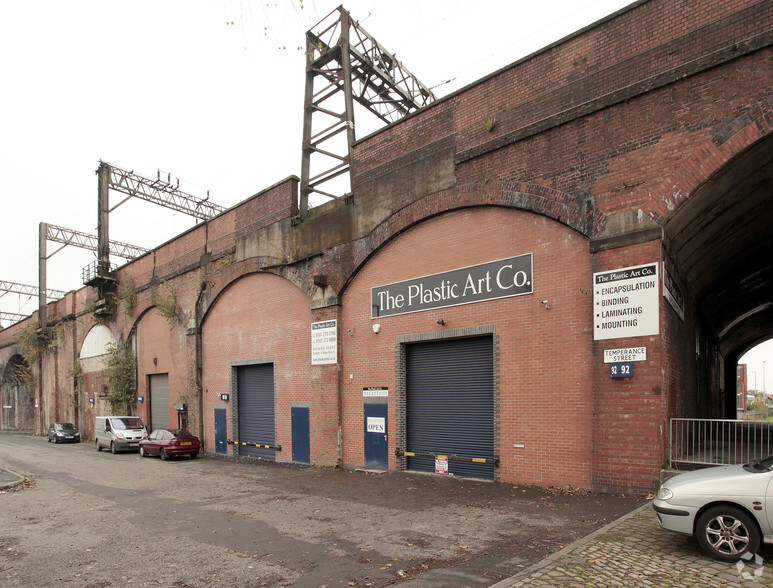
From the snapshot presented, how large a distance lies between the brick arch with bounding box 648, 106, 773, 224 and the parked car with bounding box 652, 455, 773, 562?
5380 mm

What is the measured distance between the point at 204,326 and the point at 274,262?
6.78 meters

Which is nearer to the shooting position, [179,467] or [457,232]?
[457,232]

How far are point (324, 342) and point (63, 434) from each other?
2575 cm

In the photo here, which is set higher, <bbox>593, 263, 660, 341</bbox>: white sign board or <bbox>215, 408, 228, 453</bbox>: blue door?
<bbox>593, 263, 660, 341</bbox>: white sign board

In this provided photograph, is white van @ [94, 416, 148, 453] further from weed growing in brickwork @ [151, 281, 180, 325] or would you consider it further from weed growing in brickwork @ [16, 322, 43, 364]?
weed growing in brickwork @ [16, 322, 43, 364]

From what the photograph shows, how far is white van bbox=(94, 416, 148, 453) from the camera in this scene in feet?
84.9

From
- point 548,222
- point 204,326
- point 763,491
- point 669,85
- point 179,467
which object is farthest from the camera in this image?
point 204,326

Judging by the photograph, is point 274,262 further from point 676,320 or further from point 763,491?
point 763,491

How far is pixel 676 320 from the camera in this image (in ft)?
42.4

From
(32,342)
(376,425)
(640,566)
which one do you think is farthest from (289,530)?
(32,342)

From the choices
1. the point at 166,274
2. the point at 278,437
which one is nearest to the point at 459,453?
the point at 278,437

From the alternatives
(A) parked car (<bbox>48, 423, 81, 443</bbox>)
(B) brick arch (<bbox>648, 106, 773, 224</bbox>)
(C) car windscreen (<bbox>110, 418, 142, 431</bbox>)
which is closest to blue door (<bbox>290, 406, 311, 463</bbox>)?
Answer: (C) car windscreen (<bbox>110, 418, 142, 431</bbox>)

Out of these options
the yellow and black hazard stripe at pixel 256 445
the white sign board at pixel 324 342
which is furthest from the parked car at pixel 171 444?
the white sign board at pixel 324 342

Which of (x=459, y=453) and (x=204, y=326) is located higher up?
(x=204, y=326)
